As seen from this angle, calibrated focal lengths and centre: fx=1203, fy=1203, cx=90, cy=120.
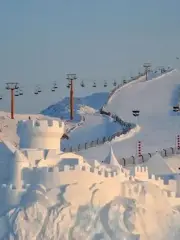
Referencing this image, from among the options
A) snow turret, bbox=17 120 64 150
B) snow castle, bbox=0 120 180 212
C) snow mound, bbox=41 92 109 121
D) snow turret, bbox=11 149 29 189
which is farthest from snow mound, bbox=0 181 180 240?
snow mound, bbox=41 92 109 121

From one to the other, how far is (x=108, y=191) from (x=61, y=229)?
2.76 metres

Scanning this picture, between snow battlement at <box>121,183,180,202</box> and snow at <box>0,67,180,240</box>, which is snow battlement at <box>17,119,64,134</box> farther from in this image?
snow battlement at <box>121,183,180,202</box>

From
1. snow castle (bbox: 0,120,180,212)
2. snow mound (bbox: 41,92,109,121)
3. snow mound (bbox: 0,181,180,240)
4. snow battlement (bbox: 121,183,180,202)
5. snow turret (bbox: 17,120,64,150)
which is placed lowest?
snow mound (bbox: 0,181,180,240)

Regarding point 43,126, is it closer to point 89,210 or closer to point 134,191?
point 134,191

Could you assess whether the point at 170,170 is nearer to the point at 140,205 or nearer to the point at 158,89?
the point at 140,205

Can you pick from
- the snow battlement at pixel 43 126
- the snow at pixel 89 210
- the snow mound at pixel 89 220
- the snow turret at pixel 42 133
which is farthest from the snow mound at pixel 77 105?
the snow mound at pixel 89 220

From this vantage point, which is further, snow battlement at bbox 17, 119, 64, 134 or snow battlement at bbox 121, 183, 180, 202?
snow battlement at bbox 17, 119, 64, 134

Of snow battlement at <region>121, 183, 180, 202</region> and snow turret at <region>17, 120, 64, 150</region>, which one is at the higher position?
snow turret at <region>17, 120, 64, 150</region>

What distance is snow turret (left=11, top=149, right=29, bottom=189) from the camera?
45.8 meters

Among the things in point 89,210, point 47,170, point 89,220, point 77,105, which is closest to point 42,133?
point 47,170

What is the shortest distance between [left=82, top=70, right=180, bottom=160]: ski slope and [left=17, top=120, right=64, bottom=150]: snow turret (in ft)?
45.7

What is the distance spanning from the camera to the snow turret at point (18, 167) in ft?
150

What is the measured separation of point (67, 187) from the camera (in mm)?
44969

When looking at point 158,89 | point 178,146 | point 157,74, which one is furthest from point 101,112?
point 178,146
